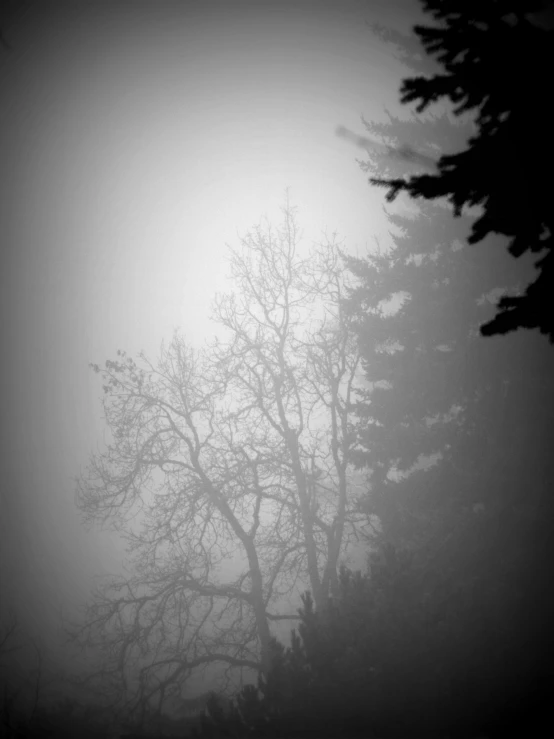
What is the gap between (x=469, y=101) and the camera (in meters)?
2.70

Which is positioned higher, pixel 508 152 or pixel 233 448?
pixel 233 448

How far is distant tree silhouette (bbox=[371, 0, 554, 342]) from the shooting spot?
237cm

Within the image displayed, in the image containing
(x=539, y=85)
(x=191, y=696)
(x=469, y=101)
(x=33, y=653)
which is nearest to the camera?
(x=539, y=85)

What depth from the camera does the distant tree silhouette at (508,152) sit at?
237 centimetres

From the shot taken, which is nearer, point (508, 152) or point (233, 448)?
point (508, 152)

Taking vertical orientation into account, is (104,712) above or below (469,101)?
below

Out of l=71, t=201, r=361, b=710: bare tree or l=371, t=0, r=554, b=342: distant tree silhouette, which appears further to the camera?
l=71, t=201, r=361, b=710: bare tree

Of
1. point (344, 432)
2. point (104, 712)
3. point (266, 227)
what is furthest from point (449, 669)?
point (104, 712)

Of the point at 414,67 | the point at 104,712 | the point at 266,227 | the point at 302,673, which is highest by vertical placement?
the point at 414,67

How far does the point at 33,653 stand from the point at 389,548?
4904 cm

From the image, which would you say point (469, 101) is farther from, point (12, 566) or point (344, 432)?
point (12, 566)

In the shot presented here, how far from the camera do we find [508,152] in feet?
7.86

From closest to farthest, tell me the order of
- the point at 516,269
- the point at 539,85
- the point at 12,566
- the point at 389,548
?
the point at 539,85 < the point at 389,548 < the point at 516,269 < the point at 12,566

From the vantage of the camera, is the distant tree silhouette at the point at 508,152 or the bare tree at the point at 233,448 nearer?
the distant tree silhouette at the point at 508,152
